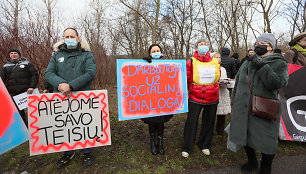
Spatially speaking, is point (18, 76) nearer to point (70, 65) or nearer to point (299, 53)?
point (70, 65)

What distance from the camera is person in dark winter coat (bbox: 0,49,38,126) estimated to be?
3.84 meters

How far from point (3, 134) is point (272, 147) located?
3.03m

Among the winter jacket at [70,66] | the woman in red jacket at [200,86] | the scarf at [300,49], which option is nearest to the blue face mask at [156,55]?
the woman in red jacket at [200,86]

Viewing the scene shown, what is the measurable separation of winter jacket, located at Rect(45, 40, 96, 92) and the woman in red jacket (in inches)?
63.9

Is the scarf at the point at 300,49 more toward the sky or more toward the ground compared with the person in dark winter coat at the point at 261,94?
more toward the sky

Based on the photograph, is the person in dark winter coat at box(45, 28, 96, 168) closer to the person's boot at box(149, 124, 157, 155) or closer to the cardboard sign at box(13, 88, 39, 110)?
the person's boot at box(149, 124, 157, 155)

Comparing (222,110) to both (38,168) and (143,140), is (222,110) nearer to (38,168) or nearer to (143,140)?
(143,140)

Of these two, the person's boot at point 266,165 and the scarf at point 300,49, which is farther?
the scarf at point 300,49

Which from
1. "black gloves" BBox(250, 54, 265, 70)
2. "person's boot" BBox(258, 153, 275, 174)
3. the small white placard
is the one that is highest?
"black gloves" BBox(250, 54, 265, 70)

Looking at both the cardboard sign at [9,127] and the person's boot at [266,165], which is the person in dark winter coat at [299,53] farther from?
the cardboard sign at [9,127]

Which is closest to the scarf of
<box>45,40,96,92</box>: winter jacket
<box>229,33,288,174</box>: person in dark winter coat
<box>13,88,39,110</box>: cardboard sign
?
<box>229,33,288,174</box>: person in dark winter coat

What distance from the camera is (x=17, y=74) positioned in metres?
3.85

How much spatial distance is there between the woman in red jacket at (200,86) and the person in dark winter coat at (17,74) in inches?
143

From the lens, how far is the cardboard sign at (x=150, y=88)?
2525 mm
